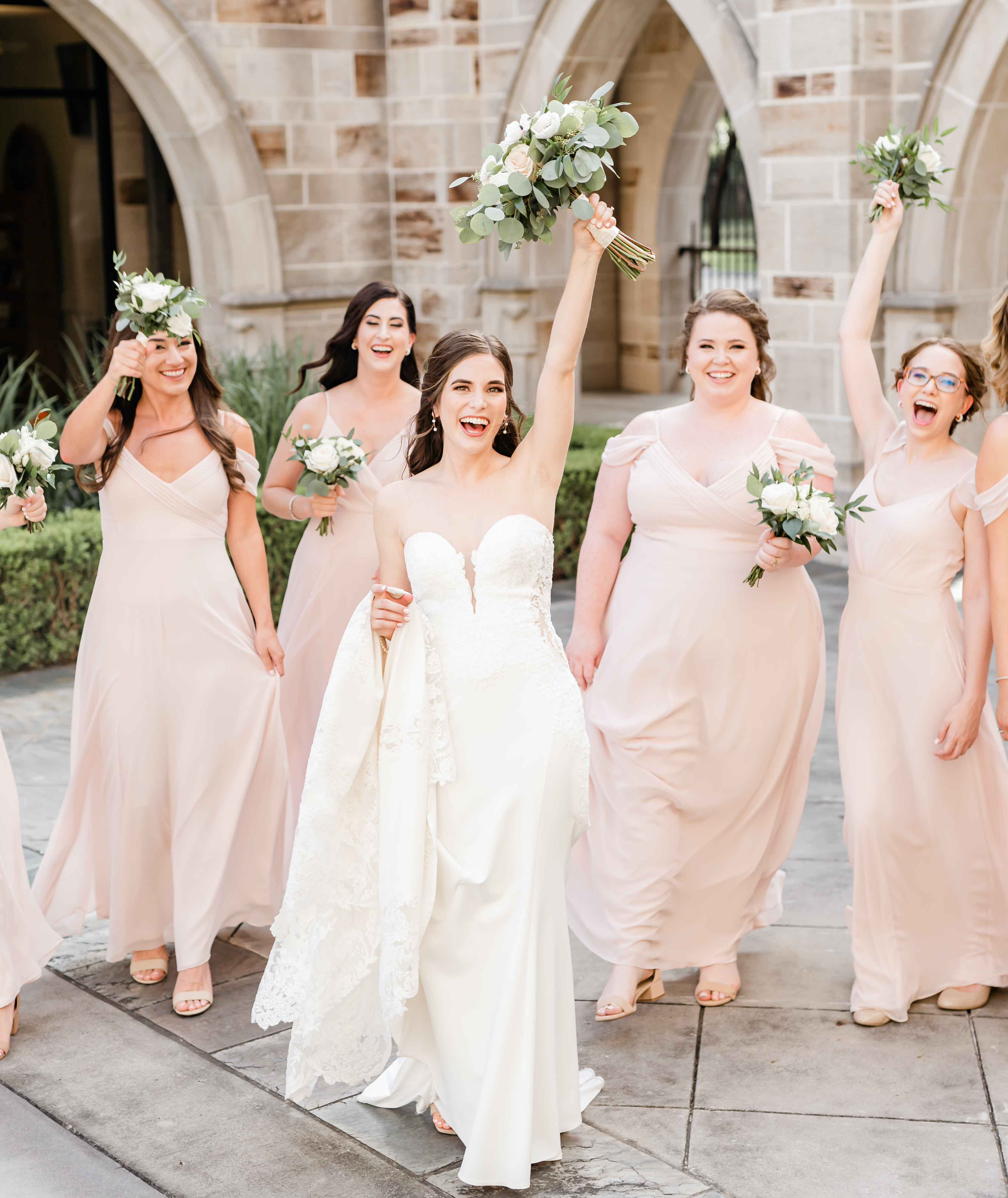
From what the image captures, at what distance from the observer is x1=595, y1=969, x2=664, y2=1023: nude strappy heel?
171 inches

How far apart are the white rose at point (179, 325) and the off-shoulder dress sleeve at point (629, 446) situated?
4.06 ft

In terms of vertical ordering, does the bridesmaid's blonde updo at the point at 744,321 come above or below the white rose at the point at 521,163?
below

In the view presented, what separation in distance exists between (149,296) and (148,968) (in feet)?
6.47

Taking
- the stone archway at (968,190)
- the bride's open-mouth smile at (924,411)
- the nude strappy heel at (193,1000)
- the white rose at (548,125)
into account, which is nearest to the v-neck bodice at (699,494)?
the bride's open-mouth smile at (924,411)

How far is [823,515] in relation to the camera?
13.1 ft

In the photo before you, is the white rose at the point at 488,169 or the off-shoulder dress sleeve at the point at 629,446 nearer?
the white rose at the point at 488,169

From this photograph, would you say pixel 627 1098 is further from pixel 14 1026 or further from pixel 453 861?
pixel 14 1026

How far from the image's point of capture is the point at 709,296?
14.3 ft

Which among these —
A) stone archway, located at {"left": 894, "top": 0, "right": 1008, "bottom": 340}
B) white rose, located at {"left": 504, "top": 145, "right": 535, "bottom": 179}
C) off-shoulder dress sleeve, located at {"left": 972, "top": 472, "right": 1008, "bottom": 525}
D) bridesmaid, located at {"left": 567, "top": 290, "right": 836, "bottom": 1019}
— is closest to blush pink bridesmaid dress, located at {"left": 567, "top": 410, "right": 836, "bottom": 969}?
bridesmaid, located at {"left": 567, "top": 290, "right": 836, "bottom": 1019}

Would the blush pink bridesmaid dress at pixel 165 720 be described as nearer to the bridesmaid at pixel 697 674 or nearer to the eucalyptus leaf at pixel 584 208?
the bridesmaid at pixel 697 674

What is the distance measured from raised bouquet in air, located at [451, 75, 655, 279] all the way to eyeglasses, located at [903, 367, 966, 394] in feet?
3.57

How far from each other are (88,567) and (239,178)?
4229 mm

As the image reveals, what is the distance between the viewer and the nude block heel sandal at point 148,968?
183 inches

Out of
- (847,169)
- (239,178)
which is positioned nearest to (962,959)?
(847,169)
